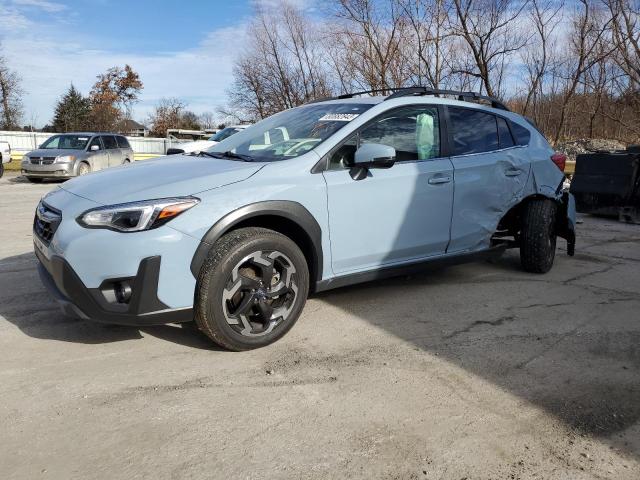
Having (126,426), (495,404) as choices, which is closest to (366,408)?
(495,404)

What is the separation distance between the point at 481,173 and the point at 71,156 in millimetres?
14192

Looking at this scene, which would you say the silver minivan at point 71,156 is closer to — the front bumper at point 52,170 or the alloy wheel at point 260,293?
the front bumper at point 52,170

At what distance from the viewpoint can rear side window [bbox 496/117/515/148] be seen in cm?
490

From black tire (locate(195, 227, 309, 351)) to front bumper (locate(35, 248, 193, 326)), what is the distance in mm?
249

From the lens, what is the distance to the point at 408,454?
2350mm

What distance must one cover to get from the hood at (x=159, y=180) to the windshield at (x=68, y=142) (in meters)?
14.0

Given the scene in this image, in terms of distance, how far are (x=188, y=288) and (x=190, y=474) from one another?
113 cm

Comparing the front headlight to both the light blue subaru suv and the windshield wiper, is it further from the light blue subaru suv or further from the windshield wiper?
the windshield wiper

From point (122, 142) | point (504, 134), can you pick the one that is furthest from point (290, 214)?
point (122, 142)

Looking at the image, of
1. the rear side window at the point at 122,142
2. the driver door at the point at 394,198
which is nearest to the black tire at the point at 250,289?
the driver door at the point at 394,198

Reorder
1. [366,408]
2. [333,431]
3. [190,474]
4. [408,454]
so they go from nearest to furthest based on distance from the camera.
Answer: [190,474] → [408,454] → [333,431] → [366,408]

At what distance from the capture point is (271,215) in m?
3.38

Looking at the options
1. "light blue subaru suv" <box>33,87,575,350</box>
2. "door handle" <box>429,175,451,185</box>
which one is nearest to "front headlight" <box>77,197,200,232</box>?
"light blue subaru suv" <box>33,87,575,350</box>

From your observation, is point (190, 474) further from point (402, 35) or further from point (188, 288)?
point (402, 35)
